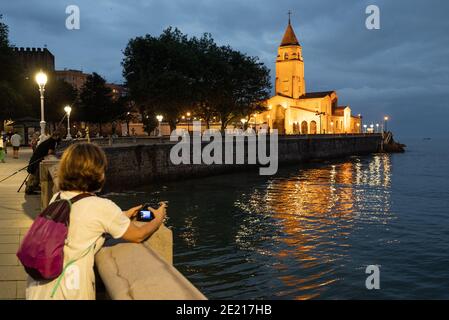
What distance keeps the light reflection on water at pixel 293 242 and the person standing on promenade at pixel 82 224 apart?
25.8ft

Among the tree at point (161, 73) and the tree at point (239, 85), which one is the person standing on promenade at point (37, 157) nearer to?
the tree at point (161, 73)

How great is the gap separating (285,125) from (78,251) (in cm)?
10596

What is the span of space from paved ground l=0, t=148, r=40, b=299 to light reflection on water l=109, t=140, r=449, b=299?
4.69m

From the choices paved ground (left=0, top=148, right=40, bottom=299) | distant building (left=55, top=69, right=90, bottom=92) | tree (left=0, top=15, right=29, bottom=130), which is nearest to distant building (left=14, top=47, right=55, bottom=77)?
distant building (left=55, top=69, right=90, bottom=92)

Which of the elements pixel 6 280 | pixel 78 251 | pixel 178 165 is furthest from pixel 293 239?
pixel 178 165

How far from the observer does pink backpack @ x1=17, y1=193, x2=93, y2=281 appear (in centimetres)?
306

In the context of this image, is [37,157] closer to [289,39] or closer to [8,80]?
[8,80]

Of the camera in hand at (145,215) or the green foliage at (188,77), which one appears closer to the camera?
the camera in hand at (145,215)

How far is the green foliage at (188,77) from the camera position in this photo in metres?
50.2

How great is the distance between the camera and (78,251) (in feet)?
10.8

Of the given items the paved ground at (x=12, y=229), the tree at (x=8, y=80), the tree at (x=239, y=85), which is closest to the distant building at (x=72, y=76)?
the tree at (x=239, y=85)

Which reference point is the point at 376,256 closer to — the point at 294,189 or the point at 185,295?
the point at 185,295

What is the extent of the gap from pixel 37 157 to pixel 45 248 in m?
10.6

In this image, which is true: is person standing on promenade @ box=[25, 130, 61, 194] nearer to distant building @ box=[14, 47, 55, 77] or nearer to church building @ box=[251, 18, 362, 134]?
church building @ box=[251, 18, 362, 134]
